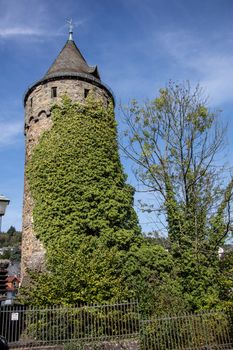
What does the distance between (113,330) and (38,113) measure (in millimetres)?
10802

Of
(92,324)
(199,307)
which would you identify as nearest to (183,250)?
(199,307)

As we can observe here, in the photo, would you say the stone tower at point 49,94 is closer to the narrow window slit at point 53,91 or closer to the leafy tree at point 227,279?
the narrow window slit at point 53,91

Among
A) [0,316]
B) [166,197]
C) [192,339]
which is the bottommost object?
[192,339]

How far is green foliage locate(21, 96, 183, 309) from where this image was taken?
12133 millimetres

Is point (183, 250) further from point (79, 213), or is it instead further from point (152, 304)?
point (79, 213)

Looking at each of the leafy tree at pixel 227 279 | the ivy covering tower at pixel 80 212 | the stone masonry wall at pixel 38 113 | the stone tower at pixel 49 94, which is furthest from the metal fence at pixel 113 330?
the stone tower at pixel 49 94

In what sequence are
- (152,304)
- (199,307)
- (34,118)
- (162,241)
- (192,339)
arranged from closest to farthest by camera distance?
(192,339) < (152,304) < (199,307) < (162,241) < (34,118)

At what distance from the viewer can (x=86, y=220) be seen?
1393cm

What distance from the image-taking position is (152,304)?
12445mm

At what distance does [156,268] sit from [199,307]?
2167 mm

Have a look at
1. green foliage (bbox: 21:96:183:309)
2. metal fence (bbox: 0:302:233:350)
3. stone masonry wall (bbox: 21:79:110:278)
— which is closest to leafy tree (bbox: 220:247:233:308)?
metal fence (bbox: 0:302:233:350)

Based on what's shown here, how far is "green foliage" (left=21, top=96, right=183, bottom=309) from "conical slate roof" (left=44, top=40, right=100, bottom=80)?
219 centimetres

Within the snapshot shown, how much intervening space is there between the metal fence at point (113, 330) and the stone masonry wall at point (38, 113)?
4.61 meters

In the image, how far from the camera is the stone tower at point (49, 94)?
52.3ft
